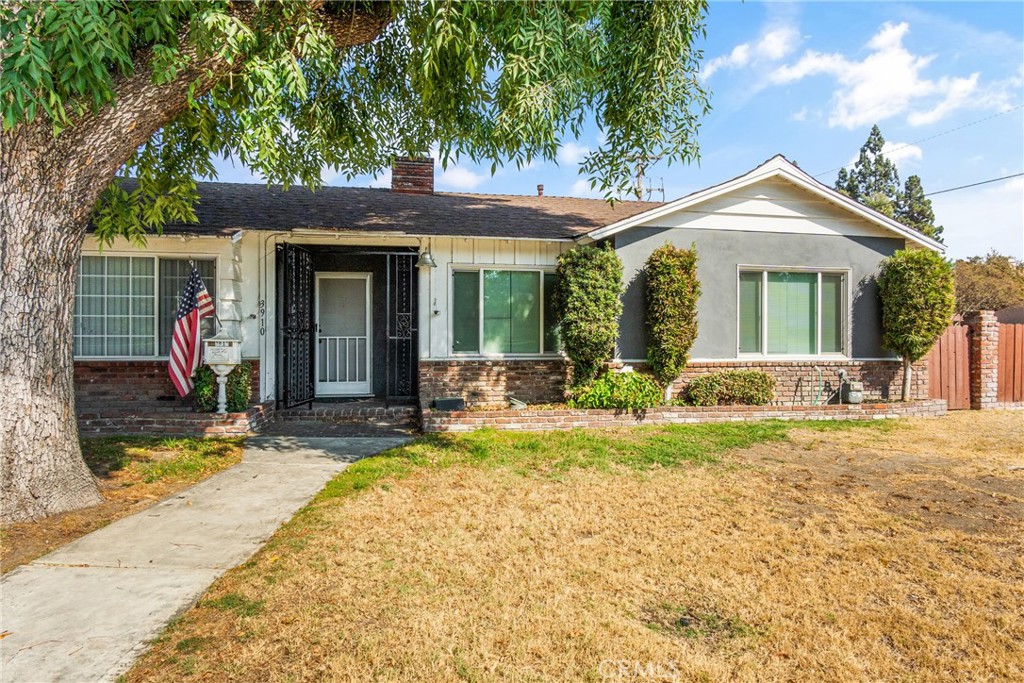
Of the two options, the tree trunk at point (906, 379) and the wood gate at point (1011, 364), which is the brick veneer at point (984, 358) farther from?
the tree trunk at point (906, 379)

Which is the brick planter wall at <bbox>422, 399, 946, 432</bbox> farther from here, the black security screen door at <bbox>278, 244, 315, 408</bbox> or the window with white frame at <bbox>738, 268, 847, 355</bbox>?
the black security screen door at <bbox>278, 244, 315, 408</bbox>

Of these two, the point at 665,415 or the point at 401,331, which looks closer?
the point at 665,415

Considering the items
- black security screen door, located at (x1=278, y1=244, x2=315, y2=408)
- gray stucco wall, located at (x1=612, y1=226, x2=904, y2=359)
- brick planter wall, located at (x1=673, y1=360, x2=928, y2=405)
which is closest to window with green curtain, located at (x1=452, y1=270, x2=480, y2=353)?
gray stucco wall, located at (x1=612, y1=226, x2=904, y2=359)

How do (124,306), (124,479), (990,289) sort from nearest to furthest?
(124,479) → (124,306) → (990,289)

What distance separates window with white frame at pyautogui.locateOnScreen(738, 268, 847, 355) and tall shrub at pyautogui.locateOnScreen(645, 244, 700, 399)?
55.3 inches

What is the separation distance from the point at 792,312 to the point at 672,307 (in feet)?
8.95

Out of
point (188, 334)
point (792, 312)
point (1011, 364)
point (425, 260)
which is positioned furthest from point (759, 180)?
point (188, 334)

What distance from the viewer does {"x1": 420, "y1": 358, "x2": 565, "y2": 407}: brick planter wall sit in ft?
29.4

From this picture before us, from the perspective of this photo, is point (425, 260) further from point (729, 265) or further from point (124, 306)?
point (729, 265)

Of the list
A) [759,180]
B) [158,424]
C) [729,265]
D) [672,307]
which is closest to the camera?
[158,424]

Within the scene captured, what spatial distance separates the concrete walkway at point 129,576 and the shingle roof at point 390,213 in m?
4.88

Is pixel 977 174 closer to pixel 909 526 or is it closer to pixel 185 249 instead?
pixel 909 526

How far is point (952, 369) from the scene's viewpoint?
10000mm

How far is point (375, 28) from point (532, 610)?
255 inches
